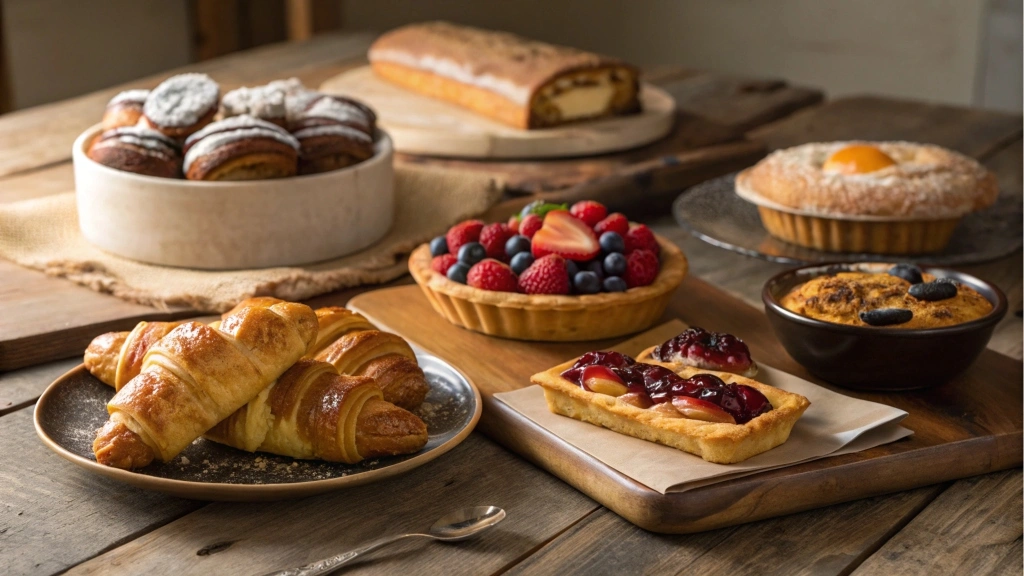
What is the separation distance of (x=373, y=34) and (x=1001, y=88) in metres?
3.22

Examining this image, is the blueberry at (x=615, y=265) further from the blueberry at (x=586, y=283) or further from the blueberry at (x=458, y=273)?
the blueberry at (x=458, y=273)

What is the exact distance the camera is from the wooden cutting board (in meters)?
1.26

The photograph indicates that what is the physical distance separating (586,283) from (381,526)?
588mm

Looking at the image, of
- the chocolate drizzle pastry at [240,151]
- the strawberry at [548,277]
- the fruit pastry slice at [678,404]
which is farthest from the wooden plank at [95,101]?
the fruit pastry slice at [678,404]

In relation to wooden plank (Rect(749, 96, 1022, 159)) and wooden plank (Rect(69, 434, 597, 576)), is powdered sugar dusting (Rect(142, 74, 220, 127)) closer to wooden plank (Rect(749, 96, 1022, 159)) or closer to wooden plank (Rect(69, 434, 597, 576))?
wooden plank (Rect(69, 434, 597, 576))

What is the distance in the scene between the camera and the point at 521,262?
1.74m

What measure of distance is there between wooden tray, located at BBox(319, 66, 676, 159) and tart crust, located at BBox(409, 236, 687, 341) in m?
1.01

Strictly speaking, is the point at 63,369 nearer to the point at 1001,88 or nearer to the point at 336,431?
the point at 336,431

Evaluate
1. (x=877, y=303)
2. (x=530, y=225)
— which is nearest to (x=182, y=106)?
(x=530, y=225)

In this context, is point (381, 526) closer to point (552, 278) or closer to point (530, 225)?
point (552, 278)

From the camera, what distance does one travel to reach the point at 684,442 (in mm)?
1315

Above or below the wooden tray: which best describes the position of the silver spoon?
below

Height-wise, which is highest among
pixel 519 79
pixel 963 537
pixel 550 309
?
pixel 519 79

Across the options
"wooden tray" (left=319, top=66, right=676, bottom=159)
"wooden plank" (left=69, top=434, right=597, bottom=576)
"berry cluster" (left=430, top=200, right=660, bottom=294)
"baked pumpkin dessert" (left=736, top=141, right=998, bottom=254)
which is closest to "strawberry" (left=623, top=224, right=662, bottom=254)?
"berry cluster" (left=430, top=200, right=660, bottom=294)
